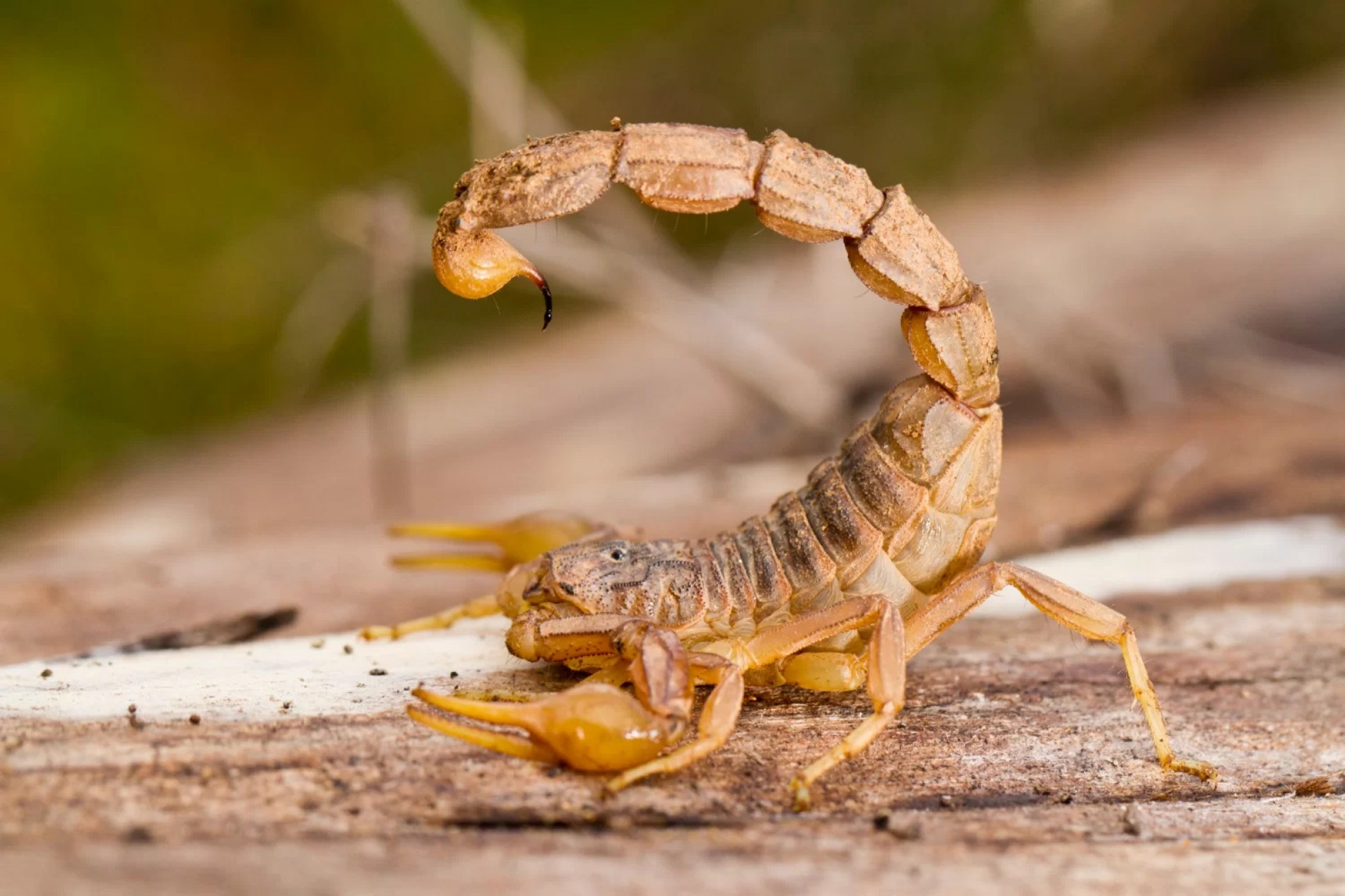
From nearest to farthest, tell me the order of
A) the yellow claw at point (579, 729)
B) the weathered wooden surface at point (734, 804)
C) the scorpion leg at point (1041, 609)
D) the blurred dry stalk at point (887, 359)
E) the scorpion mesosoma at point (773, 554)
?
the weathered wooden surface at point (734, 804)
the yellow claw at point (579, 729)
the scorpion mesosoma at point (773, 554)
the scorpion leg at point (1041, 609)
the blurred dry stalk at point (887, 359)

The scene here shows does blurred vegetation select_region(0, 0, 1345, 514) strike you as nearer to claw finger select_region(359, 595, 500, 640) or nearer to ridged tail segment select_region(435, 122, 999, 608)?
ridged tail segment select_region(435, 122, 999, 608)

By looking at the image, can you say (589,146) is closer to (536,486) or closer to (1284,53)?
(536,486)

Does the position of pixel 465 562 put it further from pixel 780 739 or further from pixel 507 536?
pixel 780 739

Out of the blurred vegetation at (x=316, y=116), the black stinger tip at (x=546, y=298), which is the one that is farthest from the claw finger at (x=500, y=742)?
the blurred vegetation at (x=316, y=116)

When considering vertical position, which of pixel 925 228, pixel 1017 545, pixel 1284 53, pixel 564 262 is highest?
pixel 1284 53

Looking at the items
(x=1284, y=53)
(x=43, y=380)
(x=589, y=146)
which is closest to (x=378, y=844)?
(x=589, y=146)

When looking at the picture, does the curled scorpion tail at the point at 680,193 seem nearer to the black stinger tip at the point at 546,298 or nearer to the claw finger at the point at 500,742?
the black stinger tip at the point at 546,298

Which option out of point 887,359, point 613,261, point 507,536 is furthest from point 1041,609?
point 887,359
